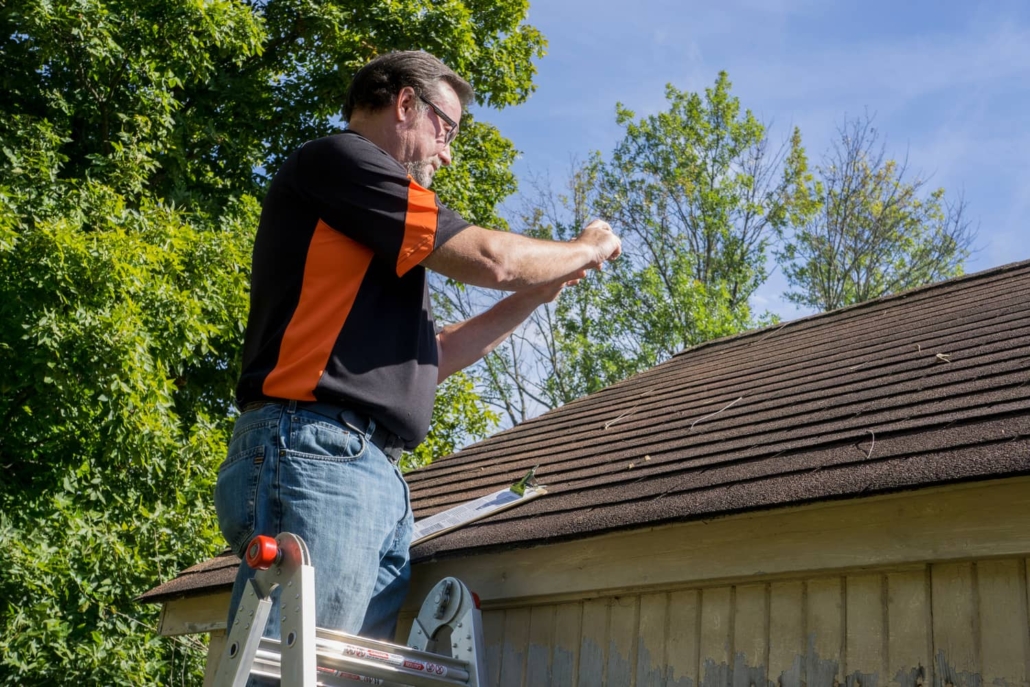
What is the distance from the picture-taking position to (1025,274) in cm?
611

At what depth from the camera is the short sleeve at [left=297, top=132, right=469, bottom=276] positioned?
9.47ft

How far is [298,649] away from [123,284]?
802cm

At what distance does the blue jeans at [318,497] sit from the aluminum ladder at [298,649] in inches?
2.7

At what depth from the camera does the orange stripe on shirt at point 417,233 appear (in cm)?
288

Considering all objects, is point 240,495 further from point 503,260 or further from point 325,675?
point 503,260

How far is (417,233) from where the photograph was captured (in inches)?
114

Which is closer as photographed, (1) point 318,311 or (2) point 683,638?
(1) point 318,311

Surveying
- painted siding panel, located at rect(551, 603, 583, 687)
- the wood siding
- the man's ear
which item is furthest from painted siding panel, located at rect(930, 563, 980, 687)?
the man's ear

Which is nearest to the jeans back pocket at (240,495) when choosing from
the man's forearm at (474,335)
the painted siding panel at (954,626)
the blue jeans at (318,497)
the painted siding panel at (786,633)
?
the blue jeans at (318,497)

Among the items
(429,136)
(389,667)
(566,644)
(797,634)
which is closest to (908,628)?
(797,634)

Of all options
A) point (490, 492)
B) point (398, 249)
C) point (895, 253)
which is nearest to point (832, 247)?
point (895, 253)

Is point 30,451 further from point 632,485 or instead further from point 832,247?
point 832,247

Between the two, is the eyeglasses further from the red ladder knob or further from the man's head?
the red ladder knob

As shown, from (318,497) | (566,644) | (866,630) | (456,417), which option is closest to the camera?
(318,497)
